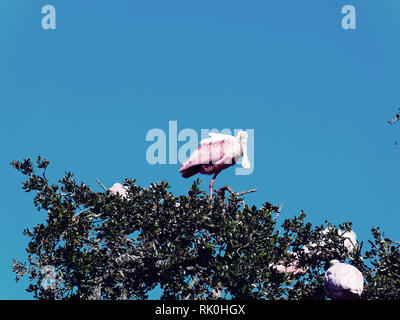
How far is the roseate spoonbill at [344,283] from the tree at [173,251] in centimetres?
156

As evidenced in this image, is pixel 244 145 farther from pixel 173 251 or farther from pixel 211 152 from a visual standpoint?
pixel 173 251

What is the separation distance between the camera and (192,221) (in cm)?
1235

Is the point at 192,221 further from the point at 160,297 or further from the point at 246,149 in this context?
the point at 246,149

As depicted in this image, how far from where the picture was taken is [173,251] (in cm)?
1197

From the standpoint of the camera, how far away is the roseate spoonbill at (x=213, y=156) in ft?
50.8

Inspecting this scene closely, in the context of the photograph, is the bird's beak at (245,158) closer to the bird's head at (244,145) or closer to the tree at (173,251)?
the bird's head at (244,145)

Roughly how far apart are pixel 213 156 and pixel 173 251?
438 centimetres

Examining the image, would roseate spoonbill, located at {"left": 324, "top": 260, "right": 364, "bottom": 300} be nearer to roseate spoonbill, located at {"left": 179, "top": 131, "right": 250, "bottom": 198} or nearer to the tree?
the tree

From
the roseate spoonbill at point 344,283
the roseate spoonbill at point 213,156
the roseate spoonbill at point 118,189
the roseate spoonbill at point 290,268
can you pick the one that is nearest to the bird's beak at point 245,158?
the roseate spoonbill at point 213,156

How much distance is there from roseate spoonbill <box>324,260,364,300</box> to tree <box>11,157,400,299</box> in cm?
156
